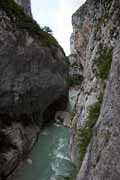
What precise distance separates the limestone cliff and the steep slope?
4.83 meters

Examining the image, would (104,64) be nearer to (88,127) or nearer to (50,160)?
(88,127)

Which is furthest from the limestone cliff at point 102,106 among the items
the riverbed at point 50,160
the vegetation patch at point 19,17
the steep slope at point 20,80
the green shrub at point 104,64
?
the vegetation patch at point 19,17

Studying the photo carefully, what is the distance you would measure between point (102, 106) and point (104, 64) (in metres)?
1.48

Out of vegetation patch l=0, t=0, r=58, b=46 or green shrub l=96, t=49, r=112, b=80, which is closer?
green shrub l=96, t=49, r=112, b=80

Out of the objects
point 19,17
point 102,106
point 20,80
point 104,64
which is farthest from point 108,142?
point 19,17

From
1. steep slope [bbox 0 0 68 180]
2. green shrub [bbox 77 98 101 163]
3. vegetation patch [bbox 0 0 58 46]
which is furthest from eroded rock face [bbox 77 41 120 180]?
vegetation patch [bbox 0 0 58 46]

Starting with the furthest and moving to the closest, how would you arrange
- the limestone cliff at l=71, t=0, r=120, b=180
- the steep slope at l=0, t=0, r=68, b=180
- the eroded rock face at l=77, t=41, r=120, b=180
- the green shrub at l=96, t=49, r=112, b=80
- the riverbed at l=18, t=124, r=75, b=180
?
the steep slope at l=0, t=0, r=68, b=180, the riverbed at l=18, t=124, r=75, b=180, the green shrub at l=96, t=49, r=112, b=80, the limestone cliff at l=71, t=0, r=120, b=180, the eroded rock face at l=77, t=41, r=120, b=180

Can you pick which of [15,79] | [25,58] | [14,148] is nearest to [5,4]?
[25,58]

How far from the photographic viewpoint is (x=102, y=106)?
13.9 ft

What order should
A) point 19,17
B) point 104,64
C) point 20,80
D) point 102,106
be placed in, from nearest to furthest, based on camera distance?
point 102,106
point 104,64
point 20,80
point 19,17

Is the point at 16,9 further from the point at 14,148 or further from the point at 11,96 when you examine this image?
the point at 14,148

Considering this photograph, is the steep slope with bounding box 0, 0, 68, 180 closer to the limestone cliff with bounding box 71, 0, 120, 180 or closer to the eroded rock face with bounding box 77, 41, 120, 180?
the limestone cliff with bounding box 71, 0, 120, 180

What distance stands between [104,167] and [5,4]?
10358 millimetres

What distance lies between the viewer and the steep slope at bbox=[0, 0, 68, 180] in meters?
11.2
